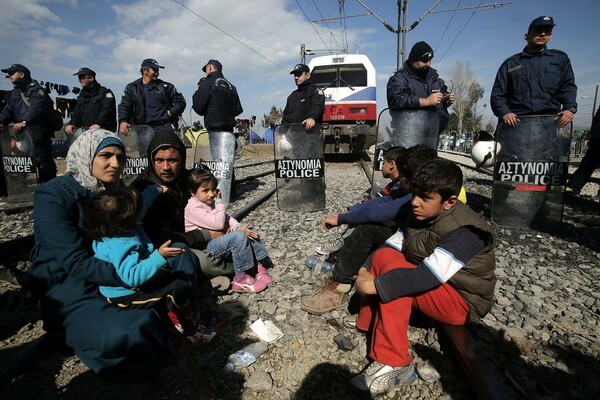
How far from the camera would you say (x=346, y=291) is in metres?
2.71

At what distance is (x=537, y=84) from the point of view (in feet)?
14.5

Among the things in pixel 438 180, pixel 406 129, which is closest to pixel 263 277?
pixel 438 180

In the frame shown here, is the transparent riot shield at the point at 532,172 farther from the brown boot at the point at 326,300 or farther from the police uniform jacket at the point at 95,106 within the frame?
the police uniform jacket at the point at 95,106

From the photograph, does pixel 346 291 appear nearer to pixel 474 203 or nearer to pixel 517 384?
pixel 517 384

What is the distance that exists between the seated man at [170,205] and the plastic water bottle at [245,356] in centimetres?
89

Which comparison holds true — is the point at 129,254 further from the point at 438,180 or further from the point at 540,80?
the point at 540,80

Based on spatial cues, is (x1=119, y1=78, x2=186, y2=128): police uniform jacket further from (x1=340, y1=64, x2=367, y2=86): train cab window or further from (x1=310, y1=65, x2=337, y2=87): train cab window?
(x1=340, y1=64, x2=367, y2=86): train cab window

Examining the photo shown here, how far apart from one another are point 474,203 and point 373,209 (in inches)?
149

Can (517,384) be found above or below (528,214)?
below

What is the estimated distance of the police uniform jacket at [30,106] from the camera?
618 centimetres

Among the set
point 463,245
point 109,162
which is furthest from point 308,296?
point 109,162

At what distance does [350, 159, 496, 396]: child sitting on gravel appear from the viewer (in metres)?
1.84

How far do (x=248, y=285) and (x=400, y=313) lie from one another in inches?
56.1

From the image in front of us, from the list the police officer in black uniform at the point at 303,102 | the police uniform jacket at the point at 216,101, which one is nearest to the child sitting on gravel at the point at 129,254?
the police officer in black uniform at the point at 303,102
